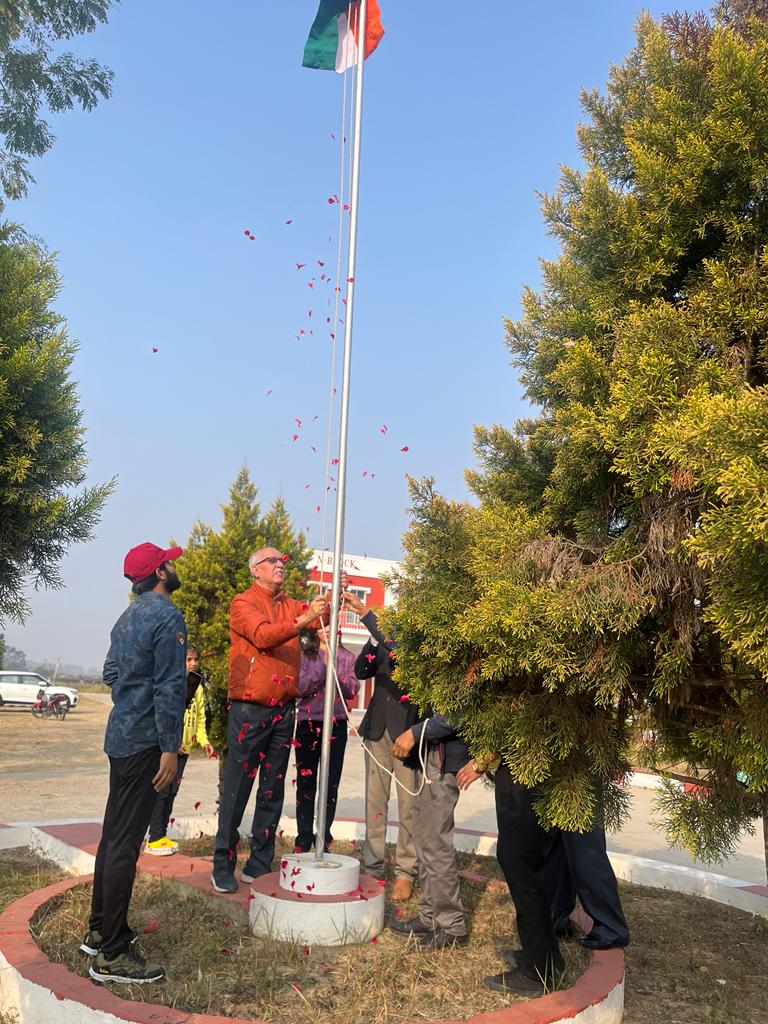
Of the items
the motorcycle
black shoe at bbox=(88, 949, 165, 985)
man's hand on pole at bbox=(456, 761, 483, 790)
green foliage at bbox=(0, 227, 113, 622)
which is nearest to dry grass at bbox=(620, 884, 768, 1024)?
man's hand on pole at bbox=(456, 761, 483, 790)

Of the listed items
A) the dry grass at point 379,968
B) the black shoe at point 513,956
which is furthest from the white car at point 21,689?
the black shoe at point 513,956

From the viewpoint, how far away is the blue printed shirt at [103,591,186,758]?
12.6ft

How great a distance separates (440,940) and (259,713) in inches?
62.3

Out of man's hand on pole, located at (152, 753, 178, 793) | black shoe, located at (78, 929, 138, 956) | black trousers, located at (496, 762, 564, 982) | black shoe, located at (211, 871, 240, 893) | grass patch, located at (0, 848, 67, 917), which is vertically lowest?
grass patch, located at (0, 848, 67, 917)

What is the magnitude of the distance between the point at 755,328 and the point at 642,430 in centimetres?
63

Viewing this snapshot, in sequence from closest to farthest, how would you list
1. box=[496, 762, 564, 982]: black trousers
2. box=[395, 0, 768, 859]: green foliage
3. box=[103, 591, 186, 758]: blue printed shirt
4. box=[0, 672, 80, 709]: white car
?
box=[395, 0, 768, 859]: green foliage → box=[496, 762, 564, 982]: black trousers → box=[103, 591, 186, 758]: blue printed shirt → box=[0, 672, 80, 709]: white car

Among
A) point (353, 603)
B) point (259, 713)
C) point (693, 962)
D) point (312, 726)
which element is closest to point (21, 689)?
point (312, 726)

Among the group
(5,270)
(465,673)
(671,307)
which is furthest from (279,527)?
(671,307)

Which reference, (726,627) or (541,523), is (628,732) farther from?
(726,627)

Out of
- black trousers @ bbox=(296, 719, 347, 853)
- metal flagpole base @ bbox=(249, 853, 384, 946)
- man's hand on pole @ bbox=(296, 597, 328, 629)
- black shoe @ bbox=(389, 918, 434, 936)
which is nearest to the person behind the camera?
metal flagpole base @ bbox=(249, 853, 384, 946)

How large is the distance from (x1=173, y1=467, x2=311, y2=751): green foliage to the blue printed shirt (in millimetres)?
4065

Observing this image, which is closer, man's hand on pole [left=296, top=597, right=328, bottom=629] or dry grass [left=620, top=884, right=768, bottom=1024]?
dry grass [left=620, top=884, right=768, bottom=1024]

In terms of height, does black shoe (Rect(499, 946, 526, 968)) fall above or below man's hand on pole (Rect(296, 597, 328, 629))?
below

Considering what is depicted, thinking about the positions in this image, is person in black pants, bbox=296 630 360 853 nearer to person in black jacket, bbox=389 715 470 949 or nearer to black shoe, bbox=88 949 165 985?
person in black jacket, bbox=389 715 470 949
